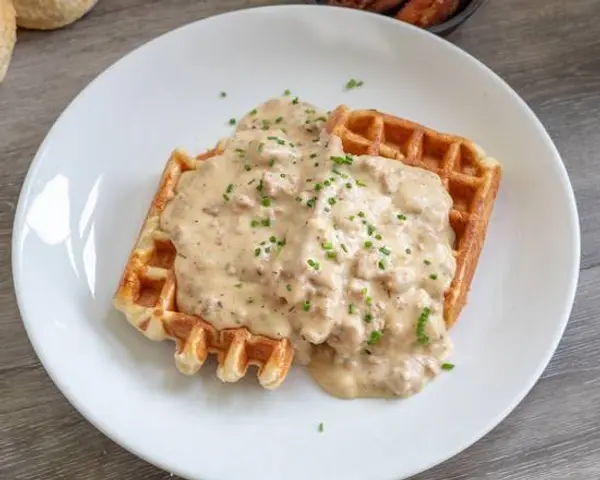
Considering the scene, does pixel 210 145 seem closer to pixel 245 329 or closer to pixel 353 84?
pixel 353 84

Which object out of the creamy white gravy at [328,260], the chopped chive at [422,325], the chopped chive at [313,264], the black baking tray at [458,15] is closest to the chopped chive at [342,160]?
the creamy white gravy at [328,260]

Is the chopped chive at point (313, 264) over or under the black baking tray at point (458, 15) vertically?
under

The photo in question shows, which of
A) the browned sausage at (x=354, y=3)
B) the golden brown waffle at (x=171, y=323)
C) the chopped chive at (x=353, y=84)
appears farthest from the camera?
the browned sausage at (x=354, y=3)

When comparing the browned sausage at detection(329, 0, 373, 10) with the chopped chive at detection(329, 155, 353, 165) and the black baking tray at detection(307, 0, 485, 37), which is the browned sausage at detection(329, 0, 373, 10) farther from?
the chopped chive at detection(329, 155, 353, 165)

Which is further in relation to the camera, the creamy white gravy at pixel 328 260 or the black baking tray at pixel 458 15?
the black baking tray at pixel 458 15

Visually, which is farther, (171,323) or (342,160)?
(342,160)

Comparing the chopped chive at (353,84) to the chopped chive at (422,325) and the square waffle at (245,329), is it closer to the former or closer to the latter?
the square waffle at (245,329)

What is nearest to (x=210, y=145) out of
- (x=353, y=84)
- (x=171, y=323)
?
(x=353, y=84)
